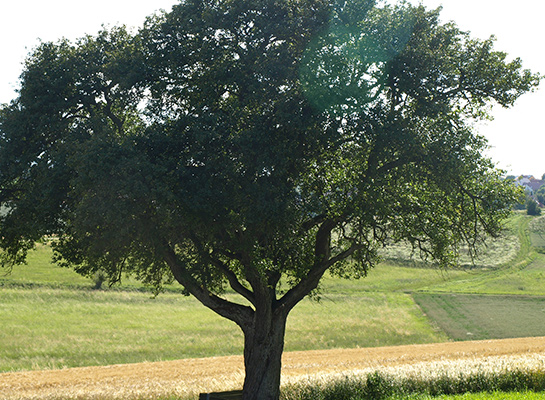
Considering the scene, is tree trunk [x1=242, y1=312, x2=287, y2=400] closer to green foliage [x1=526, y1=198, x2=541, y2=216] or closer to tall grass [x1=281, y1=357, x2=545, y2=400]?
tall grass [x1=281, y1=357, x2=545, y2=400]

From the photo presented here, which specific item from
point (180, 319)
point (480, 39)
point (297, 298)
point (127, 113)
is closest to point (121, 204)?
point (127, 113)

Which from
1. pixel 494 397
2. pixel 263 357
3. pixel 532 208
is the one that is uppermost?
pixel 532 208

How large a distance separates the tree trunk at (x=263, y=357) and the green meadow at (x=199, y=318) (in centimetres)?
1162

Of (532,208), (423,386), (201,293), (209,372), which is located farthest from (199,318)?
(532,208)

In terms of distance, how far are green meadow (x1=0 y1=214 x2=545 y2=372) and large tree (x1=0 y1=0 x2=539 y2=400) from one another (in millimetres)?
11263

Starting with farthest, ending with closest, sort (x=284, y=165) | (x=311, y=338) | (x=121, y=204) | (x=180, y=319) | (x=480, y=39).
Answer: (x=180, y=319) < (x=311, y=338) < (x=480, y=39) < (x=284, y=165) < (x=121, y=204)

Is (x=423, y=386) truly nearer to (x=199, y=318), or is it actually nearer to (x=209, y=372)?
(x=209, y=372)

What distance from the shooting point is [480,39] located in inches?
619

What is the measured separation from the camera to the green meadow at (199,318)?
3475cm

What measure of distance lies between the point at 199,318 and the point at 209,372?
2235 centimetres

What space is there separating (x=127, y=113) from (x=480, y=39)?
12118 mm

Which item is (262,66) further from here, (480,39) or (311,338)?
(311,338)

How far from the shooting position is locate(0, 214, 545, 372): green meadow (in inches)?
1368

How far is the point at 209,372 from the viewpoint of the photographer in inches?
956
